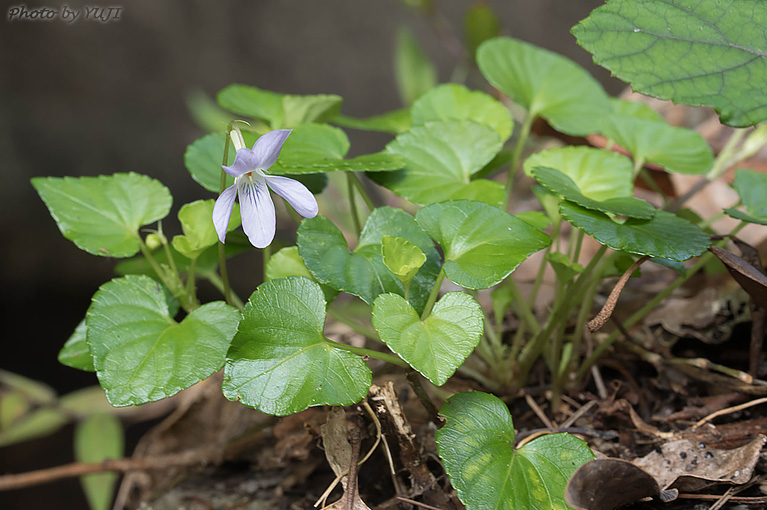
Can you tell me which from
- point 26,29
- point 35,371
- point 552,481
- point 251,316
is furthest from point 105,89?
point 552,481

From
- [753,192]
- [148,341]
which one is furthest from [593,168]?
[148,341]

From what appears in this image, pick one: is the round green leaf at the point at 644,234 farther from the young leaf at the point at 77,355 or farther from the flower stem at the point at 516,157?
the young leaf at the point at 77,355

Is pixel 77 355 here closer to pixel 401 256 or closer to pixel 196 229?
pixel 196 229

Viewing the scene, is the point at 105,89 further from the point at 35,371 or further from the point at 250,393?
the point at 250,393

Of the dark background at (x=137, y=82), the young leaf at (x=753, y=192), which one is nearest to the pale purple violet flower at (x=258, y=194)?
the young leaf at (x=753, y=192)

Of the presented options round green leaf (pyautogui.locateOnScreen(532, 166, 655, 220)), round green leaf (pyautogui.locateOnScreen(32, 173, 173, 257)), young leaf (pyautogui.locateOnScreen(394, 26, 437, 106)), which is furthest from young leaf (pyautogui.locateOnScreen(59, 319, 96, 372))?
young leaf (pyautogui.locateOnScreen(394, 26, 437, 106))

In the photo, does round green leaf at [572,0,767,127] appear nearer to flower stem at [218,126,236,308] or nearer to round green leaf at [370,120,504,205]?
round green leaf at [370,120,504,205]
